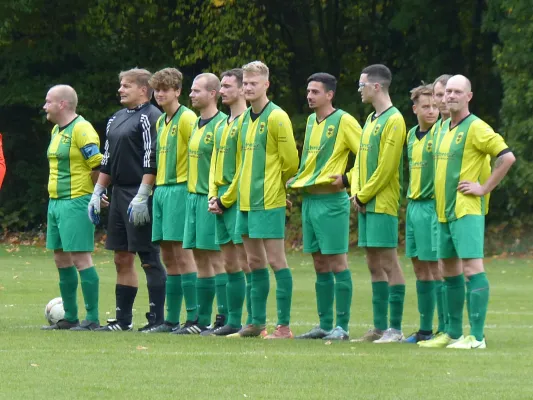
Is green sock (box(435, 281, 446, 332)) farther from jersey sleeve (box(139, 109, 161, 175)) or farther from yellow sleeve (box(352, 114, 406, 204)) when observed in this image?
jersey sleeve (box(139, 109, 161, 175))

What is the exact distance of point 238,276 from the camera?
11.6 meters

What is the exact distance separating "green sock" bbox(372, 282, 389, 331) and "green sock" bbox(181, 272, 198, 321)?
1690 mm

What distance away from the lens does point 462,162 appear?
10.5 meters

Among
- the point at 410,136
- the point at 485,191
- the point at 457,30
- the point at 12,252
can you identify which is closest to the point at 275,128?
the point at 410,136

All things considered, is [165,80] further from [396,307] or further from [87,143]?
[396,307]

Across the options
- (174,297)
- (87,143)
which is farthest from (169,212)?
(87,143)

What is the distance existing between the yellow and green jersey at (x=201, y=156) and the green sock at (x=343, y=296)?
4.74 ft

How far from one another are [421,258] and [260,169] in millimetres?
1527

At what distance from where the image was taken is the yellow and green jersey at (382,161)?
11.0 metres

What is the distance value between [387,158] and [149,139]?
226 centimetres

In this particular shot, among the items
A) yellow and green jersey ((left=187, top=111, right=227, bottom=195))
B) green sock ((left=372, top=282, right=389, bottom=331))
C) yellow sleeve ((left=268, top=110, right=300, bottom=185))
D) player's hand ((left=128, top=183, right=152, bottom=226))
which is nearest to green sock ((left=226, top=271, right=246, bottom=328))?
yellow and green jersey ((left=187, top=111, right=227, bottom=195))

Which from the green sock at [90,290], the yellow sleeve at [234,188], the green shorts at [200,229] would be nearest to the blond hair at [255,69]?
the yellow sleeve at [234,188]

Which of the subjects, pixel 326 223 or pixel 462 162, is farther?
pixel 326 223

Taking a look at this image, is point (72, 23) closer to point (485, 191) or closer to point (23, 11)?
point (23, 11)
